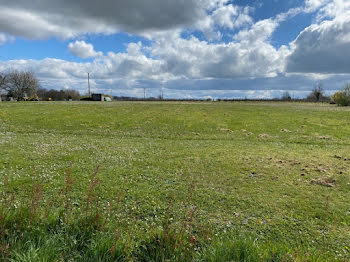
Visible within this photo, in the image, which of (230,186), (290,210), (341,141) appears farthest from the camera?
(341,141)

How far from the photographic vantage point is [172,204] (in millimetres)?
7105

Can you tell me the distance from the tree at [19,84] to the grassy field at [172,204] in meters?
115

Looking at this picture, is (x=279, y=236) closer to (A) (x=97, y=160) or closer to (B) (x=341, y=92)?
(A) (x=97, y=160)

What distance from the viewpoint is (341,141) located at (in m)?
20.2

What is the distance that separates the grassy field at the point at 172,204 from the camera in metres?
4.49

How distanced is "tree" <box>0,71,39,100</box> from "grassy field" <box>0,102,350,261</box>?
115 meters

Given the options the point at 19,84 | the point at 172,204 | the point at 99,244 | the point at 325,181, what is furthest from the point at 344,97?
the point at 19,84

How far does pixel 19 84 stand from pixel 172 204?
129 m

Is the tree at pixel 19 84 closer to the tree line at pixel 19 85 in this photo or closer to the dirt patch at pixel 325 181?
the tree line at pixel 19 85

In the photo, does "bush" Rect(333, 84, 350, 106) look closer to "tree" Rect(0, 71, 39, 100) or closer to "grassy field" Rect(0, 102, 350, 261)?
"grassy field" Rect(0, 102, 350, 261)

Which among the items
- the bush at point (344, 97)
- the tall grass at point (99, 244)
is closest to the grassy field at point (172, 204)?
the tall grass at point (99, 244)

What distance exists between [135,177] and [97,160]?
3.33 meters

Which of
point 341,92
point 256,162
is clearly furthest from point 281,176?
point 341,92

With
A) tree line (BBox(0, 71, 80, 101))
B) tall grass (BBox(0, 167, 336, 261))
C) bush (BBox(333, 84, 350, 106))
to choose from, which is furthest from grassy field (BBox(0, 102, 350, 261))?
tree line (BBox(0, 71, 80, 101))
